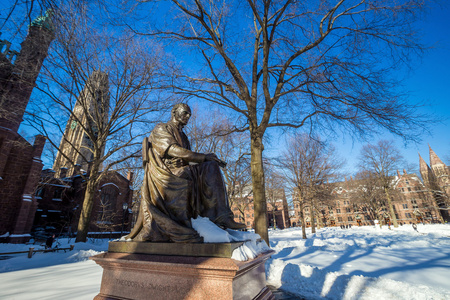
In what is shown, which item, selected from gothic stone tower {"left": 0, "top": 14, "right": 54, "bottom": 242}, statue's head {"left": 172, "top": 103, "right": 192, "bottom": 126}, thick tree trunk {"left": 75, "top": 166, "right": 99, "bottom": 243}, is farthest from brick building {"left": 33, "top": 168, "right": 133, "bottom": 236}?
statue's head {"left": 172, "top": 103, "right": 192, "bottom": 126}

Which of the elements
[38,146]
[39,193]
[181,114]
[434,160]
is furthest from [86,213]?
[434,160]

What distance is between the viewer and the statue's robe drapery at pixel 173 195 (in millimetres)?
2771

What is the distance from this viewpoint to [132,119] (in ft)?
41.3

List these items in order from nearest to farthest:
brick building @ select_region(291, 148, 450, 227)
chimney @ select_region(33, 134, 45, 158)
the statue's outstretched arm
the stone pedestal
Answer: the stone pedestal
the statue's outstretched arm
chimney @ select_region(33, 134, 45, 158)
brick building @ select_region(291, 148, 450, 227)

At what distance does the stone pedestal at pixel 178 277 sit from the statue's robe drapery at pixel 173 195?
26cm

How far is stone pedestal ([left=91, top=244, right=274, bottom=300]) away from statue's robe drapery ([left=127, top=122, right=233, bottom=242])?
0.86 feet

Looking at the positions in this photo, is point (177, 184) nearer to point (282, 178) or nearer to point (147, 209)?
point (147, 209)

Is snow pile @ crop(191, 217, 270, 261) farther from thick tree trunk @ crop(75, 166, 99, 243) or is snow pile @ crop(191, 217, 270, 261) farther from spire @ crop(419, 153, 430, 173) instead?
spire @ crop(419, 153, 430, 173)

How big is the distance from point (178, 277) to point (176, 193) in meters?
1.02

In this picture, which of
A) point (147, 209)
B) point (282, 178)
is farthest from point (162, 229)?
point (282, 178)

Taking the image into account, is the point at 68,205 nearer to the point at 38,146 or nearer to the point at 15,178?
the point at 15,178

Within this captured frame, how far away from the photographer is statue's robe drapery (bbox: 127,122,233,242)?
9.09ft

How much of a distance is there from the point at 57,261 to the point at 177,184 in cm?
798

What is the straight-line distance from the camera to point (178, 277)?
235 centimetres
